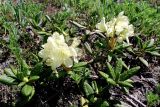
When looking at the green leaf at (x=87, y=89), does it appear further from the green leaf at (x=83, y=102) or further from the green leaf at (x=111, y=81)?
the green leaf at (x=111, y=81)

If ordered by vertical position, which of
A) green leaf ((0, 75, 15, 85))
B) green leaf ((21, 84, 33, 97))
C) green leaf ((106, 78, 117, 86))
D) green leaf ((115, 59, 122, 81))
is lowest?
green leaf ((106, 78, 117, 86))

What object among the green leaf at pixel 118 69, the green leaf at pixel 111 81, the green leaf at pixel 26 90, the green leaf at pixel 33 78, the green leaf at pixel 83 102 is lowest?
the green leaf at pixel 83 102

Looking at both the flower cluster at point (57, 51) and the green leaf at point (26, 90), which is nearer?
the flower cluster at point (57, 51)

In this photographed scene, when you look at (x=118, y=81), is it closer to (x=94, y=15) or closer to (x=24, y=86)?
(x=24, y=86)

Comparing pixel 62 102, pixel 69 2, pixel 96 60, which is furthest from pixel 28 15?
pixel 62 102

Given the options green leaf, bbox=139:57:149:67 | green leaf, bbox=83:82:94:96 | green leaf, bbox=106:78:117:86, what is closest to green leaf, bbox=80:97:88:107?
green leaf, bbox=83:82:94:96

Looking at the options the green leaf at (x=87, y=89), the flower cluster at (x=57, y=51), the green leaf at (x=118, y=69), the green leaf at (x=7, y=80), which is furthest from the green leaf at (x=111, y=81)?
the green leaf at (x=7, y=80)

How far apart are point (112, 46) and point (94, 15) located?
1030 mm

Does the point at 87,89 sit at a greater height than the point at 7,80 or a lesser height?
lesser

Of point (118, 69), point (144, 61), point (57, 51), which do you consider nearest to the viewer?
point (57, 51)

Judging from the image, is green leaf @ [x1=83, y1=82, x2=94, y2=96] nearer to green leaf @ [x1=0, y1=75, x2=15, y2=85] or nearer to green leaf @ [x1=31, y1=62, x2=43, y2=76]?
green leaf @ [x1=31, y1=62, x2=43, y2=76]

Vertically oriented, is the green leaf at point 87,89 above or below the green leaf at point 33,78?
below

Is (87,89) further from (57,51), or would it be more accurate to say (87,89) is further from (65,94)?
(57,51)

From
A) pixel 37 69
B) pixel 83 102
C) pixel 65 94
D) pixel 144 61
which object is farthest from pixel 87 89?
pixel 144 61
